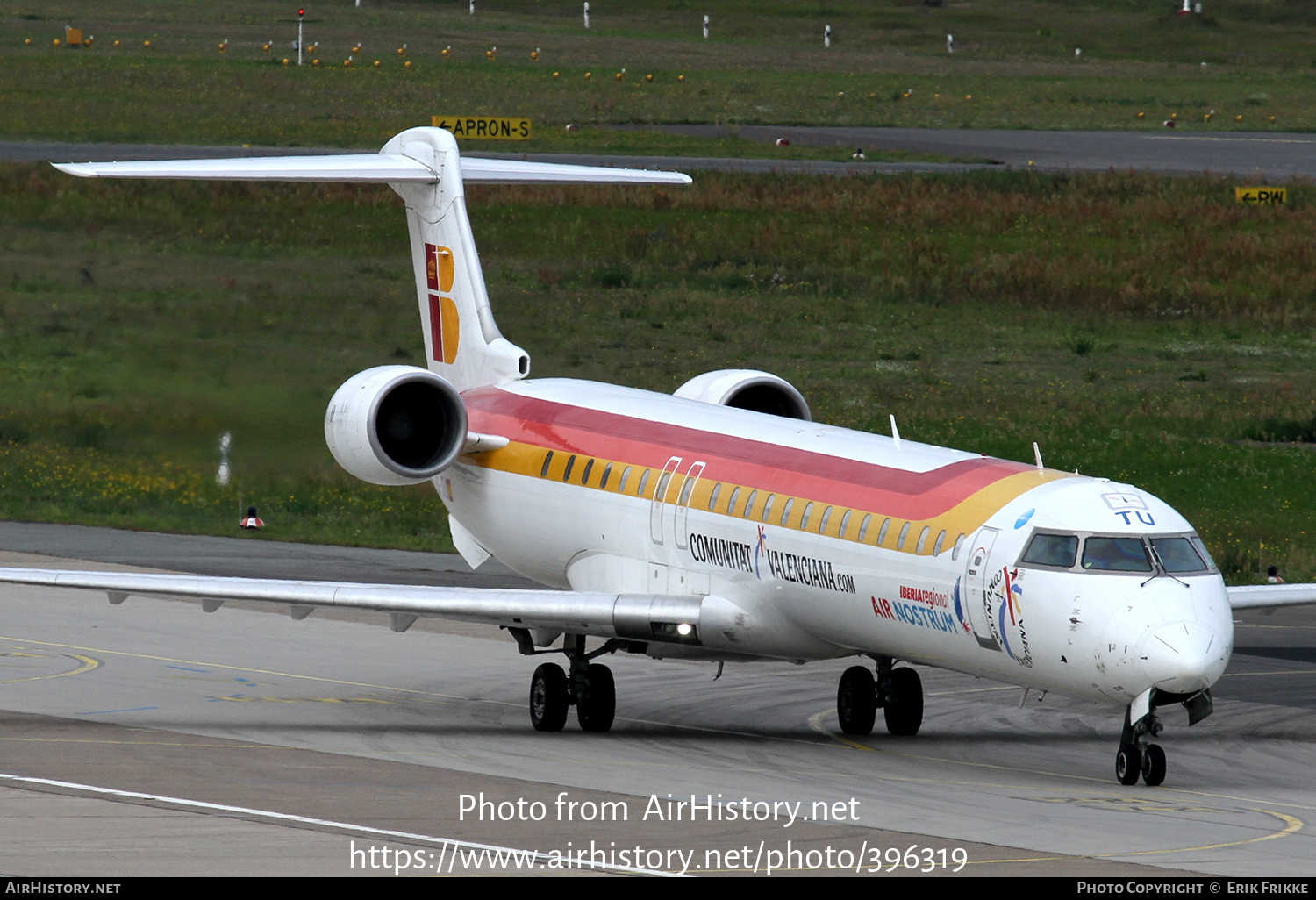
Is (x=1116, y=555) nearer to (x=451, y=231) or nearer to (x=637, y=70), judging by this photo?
(x=451, y=231)

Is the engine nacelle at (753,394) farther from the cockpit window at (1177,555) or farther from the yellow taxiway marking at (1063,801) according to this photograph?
the cockpit window at (1177,555)

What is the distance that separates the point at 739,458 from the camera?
907 inches

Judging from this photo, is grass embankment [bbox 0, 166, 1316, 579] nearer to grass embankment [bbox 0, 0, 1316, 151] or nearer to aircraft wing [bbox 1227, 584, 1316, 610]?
aircraft wing [bbox 1227, 584, 1316, 610]

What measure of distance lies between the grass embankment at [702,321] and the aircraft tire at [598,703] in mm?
14137

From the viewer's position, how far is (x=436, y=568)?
35.4m

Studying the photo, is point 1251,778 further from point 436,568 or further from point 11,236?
point 11,236

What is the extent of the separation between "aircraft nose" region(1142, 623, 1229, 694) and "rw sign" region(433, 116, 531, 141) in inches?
1512

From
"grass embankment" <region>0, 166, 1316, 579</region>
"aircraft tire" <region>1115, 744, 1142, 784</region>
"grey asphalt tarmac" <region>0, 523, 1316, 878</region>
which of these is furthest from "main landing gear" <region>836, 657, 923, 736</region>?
"grass embankment" <region>0, 166, 1316, 579</region>

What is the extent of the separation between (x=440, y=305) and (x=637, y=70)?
73.6 meters

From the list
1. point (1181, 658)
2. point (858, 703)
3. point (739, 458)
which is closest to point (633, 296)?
point (739, 458)

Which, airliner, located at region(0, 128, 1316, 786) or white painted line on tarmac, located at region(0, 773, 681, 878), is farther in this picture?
airliner, located at region(0, 128, 1316, 786)

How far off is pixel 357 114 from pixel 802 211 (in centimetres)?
2276

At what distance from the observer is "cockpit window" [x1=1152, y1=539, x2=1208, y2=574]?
61.6 ft

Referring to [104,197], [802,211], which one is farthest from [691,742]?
[802,211]
